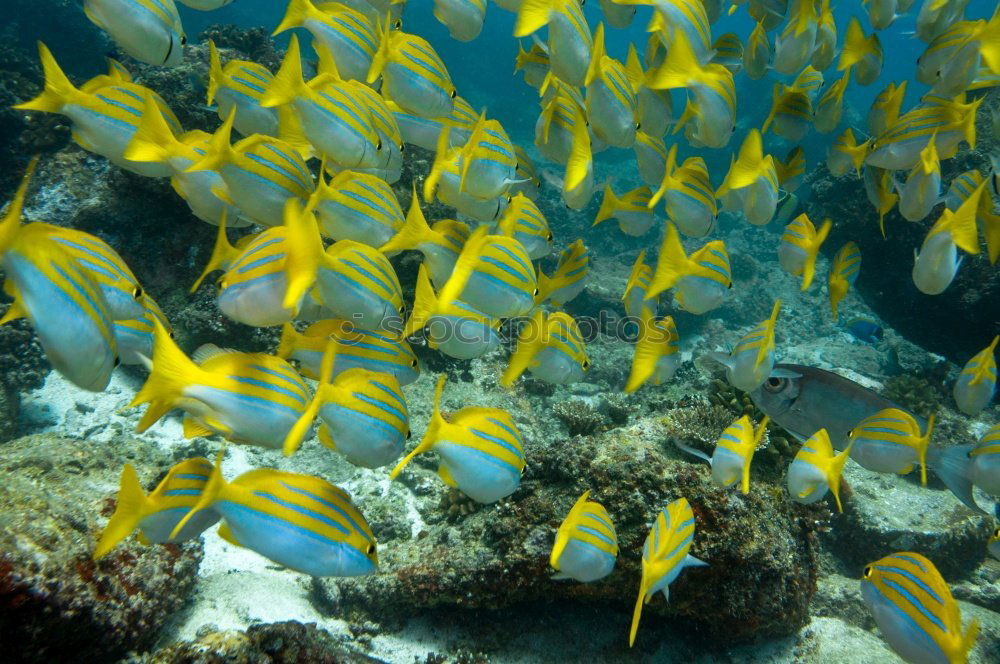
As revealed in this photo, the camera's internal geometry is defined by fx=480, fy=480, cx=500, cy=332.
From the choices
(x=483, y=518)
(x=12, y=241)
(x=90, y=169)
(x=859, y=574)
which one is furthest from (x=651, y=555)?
(x=90, y=169)

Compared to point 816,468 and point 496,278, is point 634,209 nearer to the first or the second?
point 496,278

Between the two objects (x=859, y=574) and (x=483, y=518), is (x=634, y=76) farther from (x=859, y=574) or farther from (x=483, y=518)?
(x=859, y=574)

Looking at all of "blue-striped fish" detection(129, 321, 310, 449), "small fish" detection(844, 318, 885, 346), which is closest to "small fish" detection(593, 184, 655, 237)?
"blue-striped fish" detection(129, 321, 310, 449)

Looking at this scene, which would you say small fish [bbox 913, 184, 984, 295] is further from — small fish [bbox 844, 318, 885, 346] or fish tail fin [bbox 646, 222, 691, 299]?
small fish [bbox 844, 318, 885, 346]

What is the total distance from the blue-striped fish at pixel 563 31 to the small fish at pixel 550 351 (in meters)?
1.55

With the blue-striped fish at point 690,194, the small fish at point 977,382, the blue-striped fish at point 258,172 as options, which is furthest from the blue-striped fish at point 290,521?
the small fish at point 977,382

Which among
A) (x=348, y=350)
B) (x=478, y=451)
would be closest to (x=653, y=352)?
(x=478, y=451)

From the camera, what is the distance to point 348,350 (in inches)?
102

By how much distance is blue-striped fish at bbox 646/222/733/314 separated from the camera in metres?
3.39

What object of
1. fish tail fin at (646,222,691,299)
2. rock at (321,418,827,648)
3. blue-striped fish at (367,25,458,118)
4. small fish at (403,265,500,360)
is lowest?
rock at (321,418,827,648)

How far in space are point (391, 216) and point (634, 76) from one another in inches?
82.3

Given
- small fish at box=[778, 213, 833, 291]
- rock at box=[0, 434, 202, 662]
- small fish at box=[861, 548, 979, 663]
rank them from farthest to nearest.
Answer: small fish at box=[778, 213, 833, 291], rock at box=[0, 434, 202, 662], small fish at box=[861, 548, 979, 663]

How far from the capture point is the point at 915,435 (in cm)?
297

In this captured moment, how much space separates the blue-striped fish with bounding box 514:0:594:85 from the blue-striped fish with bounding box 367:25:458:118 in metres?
0.63
